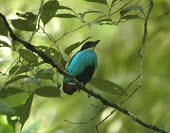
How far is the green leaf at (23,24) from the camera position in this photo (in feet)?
5.55

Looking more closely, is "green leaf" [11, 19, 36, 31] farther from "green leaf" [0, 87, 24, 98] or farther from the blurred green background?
the blurred green background

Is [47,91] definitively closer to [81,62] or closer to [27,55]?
[27,55]

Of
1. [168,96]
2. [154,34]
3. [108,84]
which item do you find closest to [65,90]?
[108,84]

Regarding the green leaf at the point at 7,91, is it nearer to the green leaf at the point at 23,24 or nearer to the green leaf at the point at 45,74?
the green leaf at the point at 45,74

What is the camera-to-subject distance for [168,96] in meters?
2.82

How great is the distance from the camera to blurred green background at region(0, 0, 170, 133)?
2.93 m

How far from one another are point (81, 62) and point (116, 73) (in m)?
0.75

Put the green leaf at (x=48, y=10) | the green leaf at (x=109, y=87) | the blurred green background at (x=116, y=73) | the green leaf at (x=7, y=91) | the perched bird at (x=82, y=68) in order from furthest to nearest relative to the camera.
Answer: the blurred green background at (x=116, y=73)
the perched bird at (x=82, y=68)
the green leaf at (x=109, y=87)
the green leaf at (x=7, y=91)
the green leaf at (x=48, y=10)

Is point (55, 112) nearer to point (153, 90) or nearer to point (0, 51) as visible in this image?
point (0, 51)

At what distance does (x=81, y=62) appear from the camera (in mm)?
2510

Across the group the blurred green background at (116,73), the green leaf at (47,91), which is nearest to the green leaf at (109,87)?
the green leaf at (47,91)

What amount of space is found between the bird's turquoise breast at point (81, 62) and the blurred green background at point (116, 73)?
1.52ft

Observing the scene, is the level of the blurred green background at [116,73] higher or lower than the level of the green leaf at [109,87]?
lower

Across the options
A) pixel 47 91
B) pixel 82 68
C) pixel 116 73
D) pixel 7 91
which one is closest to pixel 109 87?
pixel 47 91
